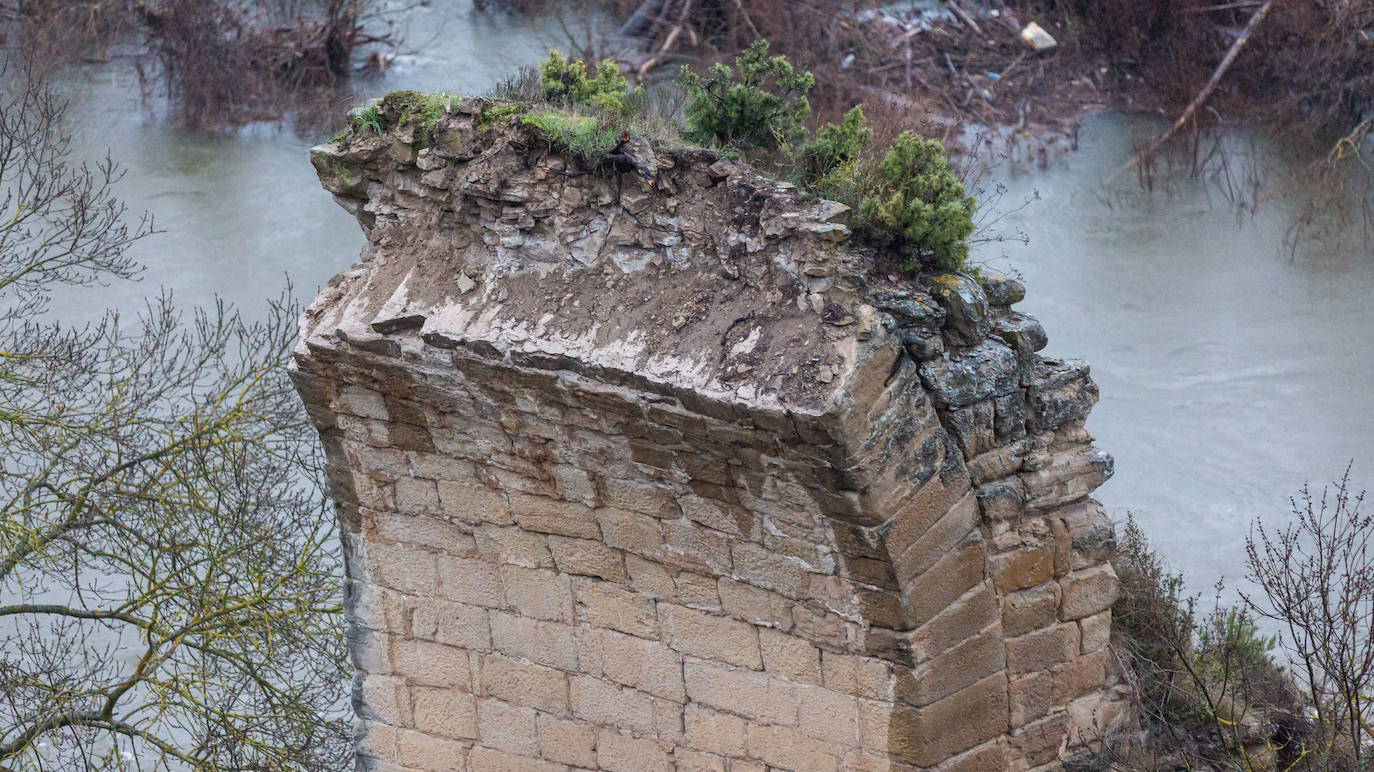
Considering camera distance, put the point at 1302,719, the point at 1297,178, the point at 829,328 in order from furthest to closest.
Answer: the point at 1297,178 → the point at 1302,719 → the point at 829,328

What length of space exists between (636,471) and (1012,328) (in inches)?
50.1

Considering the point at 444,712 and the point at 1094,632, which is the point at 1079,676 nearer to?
the point at 1094,632

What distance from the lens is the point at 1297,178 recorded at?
43.3ft

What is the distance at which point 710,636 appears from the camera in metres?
4.46

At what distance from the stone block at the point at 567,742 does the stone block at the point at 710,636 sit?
1.89 ft

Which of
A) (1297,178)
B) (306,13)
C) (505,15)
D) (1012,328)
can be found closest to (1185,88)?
(1297,178)

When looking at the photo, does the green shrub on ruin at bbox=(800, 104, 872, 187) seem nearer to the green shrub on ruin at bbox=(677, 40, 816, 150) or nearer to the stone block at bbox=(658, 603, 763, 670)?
the green shrub on ruin at bbox=(677, 40, 816, 150)

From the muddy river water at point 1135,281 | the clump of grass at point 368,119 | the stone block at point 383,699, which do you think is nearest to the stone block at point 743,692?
the stone block at point 383,699

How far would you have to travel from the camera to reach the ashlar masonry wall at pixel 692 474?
396 centimetres

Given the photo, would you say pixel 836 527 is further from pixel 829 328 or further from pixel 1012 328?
pixel 1012 328

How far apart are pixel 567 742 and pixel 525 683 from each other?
0.26 meters

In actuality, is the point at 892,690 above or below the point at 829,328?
below

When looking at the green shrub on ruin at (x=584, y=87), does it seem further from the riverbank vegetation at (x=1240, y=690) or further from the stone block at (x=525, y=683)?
the riverbank vegetation at (x=1240, y=690)

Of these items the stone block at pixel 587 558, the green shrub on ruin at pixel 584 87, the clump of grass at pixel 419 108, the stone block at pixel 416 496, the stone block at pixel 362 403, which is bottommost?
the stone block at pixel 587 558
